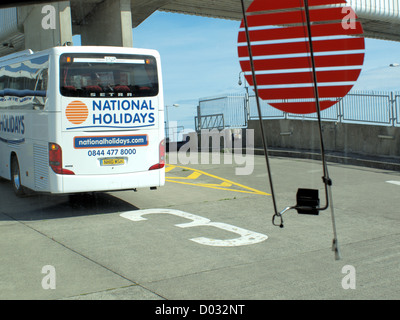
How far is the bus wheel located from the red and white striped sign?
10549 mm

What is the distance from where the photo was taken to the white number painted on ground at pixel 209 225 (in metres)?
8.70

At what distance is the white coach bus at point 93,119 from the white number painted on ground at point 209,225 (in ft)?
2.33

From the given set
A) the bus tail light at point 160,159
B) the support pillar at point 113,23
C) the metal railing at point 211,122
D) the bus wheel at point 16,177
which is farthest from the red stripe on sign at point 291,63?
the metal railing at point 211,122

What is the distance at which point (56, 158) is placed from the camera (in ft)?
35.8

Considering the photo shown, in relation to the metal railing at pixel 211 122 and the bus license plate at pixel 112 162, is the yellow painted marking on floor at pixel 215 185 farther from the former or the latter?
the metal railing at pixel 211 122

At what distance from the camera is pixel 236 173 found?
646 inches

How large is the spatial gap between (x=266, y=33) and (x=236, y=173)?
1279cm

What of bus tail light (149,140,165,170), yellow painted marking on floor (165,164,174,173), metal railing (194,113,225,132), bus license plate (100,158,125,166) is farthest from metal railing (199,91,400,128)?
bus license plate (100,158,125,166)

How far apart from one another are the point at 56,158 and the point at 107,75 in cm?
195

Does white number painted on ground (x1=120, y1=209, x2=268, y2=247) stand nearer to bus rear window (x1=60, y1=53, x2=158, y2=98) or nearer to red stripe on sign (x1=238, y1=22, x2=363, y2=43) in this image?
bus rear window (x1=60, y1=53, x2=158, y2=98)

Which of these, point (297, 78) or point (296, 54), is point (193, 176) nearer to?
point (296, 54)

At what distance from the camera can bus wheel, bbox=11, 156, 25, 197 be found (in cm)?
1311
